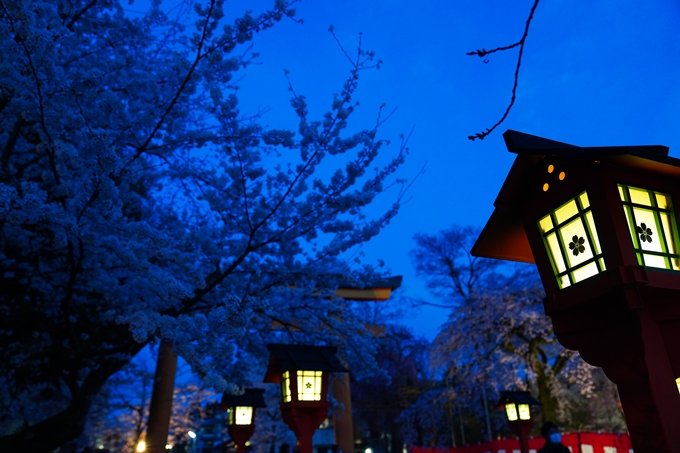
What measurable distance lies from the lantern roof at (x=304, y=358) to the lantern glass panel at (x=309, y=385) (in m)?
0.10

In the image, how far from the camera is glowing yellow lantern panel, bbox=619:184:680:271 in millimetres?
2822

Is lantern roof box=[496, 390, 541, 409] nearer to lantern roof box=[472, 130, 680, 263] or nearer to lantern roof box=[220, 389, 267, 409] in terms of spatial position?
lantern roof box=[220, 389, 267, 409]

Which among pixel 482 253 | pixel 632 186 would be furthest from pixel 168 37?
pixel 632 186

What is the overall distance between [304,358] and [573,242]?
4045mm

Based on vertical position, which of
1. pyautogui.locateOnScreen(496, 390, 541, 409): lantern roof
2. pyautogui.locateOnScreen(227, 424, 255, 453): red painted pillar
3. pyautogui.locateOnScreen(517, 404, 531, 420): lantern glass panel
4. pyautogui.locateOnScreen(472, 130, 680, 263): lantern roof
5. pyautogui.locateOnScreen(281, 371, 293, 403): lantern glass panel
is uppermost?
pyautogui.locateOnScreen(472, 130, 680, 263): lantern roof

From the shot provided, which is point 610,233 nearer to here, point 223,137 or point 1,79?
point 223,137

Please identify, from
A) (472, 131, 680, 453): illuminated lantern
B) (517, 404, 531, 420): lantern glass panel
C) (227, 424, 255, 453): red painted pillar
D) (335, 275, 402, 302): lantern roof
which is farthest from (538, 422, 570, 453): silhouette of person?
(335, 275, 402, 302): lantern roof

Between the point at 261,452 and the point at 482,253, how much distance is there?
2743 centimetres

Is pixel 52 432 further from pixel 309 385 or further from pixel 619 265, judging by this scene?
pixel 619 265

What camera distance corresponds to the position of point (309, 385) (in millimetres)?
5910

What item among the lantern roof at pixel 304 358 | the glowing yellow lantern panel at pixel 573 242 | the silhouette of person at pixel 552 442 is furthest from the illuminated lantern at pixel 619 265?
the lantern roof at pixel 304 358

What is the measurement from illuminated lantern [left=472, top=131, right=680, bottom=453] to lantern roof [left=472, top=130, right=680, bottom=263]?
12 mm

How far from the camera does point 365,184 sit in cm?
632

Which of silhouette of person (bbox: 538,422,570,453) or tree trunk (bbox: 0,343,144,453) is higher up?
→ tree trunk (bbox: 0,343,144,453)
